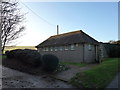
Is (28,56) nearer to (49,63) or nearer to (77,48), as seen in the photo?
(49,63)

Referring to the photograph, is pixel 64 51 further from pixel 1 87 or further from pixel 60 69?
pixel 1 87

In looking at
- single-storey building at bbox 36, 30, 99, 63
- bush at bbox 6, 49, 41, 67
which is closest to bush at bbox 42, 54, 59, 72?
bush at bbox 6, 49, 41, 67

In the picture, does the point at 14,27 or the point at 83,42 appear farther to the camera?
the point at 14,27

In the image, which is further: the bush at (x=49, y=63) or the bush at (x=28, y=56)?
the bush at (x=28, y=56)

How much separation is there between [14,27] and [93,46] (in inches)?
606

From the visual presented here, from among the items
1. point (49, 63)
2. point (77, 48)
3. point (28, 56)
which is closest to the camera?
point (49, 63)

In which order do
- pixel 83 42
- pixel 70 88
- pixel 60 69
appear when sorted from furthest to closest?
pixel 83 42 < pixel 60 69 < pixel 70 88

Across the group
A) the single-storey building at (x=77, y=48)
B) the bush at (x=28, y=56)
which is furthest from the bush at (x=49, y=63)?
the single-storey building at (x=77, y=48)

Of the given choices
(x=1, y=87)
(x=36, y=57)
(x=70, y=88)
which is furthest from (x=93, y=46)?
(x=1, y=87)

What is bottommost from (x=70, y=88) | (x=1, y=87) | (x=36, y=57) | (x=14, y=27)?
(x=70, y=88)

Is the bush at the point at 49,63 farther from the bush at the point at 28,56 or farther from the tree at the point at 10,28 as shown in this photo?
the tree at the point at 10,28

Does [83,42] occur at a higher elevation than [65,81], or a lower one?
higher

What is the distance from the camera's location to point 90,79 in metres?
11.1

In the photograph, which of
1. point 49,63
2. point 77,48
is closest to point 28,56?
point 49,63
